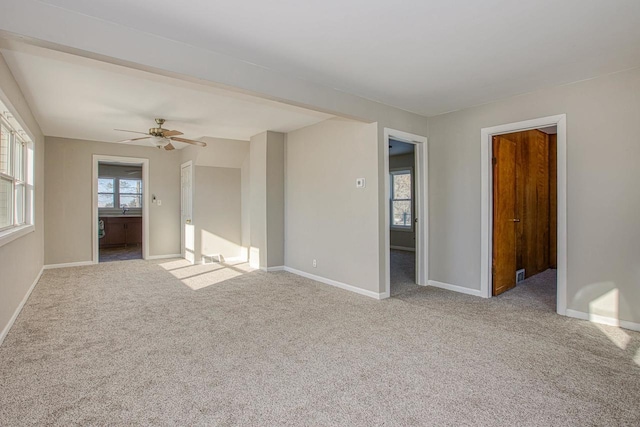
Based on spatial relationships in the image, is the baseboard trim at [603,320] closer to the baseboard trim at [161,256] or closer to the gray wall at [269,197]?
the gray wall at [269,197]

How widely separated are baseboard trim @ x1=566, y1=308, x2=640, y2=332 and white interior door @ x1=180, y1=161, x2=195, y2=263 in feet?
19.8

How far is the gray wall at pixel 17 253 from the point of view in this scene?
9.82 ft

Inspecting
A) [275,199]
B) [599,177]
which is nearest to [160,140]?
[275,199]

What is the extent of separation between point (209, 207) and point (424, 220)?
4257 mm

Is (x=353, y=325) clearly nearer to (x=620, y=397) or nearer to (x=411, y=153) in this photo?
(x=620, y=397)

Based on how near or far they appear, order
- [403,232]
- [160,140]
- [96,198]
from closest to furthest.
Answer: [160,140]
[96,198]
[403,232]

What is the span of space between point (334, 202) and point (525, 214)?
9.49ft

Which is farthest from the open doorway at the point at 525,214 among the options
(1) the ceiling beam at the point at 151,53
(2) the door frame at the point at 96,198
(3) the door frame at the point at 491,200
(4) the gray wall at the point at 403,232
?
(2) the door frame at the point at 96,198

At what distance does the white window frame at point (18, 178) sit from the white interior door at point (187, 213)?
8.57 feet

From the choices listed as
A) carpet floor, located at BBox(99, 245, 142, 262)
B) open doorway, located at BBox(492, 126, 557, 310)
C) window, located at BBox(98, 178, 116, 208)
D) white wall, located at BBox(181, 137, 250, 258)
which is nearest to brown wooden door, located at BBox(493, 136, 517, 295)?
open doorway, located at BBox(492, 126, 557, 310)

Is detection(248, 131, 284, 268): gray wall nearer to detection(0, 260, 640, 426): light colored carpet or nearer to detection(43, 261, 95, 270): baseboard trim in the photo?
detection(0, 260, 640, 426): light colored carpet

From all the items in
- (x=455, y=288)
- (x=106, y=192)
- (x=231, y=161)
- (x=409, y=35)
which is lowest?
(x=455, y=288)

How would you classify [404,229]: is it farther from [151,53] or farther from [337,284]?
[151,53]

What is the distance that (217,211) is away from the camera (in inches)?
276
